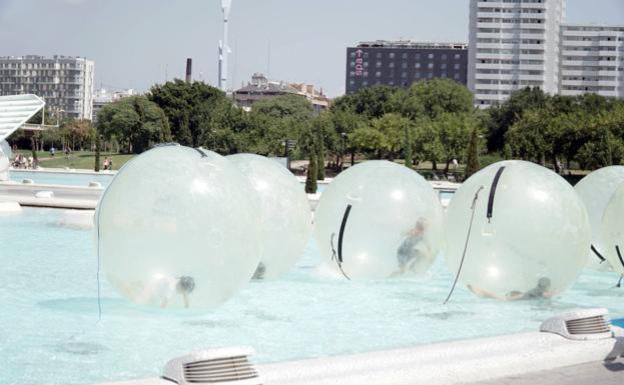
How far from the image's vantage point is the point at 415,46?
19850cm

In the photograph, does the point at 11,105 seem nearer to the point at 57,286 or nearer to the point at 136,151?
the point at 57,286

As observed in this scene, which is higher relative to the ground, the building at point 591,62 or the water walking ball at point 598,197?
the building at point 591,62

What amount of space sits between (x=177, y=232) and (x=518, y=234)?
3.61 meters

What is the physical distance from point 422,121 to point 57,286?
231ft

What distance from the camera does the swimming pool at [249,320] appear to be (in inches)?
307

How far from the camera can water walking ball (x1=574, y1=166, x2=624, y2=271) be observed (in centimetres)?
1309

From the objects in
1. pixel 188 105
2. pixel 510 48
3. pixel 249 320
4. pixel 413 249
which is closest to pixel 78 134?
pixel 188 105

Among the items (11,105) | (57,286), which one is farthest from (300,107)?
(57,286)

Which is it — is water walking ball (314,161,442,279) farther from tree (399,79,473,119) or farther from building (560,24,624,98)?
building (560,24,624,98)

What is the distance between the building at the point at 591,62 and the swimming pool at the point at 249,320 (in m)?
162

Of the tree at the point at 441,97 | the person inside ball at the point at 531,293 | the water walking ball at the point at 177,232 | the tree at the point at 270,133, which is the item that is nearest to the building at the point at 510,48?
the tree at the point at 441,97

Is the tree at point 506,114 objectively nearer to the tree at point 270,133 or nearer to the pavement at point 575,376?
the tree at point 270,133

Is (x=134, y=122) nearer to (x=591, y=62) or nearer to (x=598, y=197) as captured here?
(x=598, y=197)

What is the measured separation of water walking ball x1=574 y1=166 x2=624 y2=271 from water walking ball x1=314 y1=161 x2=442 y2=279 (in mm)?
2689
